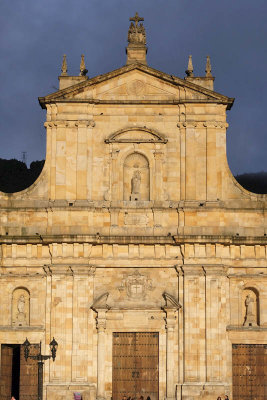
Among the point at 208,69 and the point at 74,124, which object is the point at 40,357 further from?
A: the point at 208,69

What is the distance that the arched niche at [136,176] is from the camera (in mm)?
32594

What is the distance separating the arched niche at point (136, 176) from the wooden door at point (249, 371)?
6322mm

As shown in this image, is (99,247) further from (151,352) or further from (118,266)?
(151,352)

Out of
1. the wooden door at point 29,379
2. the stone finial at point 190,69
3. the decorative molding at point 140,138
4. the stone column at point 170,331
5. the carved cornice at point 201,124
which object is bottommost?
the wooden door at point 29,379

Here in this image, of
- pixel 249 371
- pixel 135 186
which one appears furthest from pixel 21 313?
pixel 249 371

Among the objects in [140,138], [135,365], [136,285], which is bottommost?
[135,365]

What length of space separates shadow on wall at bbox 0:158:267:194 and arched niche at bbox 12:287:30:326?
24390 mm

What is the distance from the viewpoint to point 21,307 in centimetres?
3212

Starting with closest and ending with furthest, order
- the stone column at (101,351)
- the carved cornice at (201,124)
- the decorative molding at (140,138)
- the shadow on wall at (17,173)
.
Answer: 1. the stone column at (101,351)
2. the decorative molding at (140,138)
3. the carved cornice at (201,124)
4. the shadow on wall at (17,173)

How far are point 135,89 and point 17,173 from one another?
2734cm

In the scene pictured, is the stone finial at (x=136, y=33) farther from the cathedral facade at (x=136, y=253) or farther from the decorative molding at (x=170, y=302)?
the decorative molding at (x=170, y=302)

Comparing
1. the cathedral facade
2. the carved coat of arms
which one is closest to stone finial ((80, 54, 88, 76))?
the cathedral facade

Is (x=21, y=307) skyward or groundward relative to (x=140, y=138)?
groundward

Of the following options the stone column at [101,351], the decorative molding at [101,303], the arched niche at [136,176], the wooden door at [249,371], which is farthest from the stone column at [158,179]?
the wooden door at [249,371]
